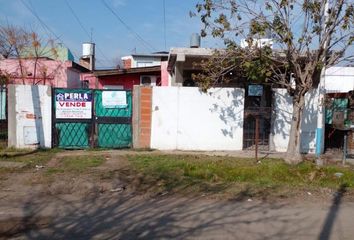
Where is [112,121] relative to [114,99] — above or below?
below

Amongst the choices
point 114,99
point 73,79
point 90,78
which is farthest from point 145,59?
point 114,99

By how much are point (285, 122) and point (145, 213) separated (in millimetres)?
8539

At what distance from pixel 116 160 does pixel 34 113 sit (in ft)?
11.3

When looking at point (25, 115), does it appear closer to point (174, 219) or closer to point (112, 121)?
point (112, 121)

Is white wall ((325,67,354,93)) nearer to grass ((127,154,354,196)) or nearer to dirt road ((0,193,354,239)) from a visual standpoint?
grass ((127,154,354,196))

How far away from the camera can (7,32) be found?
26156mm

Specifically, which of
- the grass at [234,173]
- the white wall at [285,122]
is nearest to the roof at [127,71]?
the white wall at [285,122]

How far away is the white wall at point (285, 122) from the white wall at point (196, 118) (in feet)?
3.65

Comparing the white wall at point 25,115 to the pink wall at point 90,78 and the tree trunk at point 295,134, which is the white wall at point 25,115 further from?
the pink wall at point 90,78

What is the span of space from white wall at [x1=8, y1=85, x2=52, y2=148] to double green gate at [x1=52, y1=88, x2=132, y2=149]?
0.48 m

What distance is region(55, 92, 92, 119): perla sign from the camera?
14.0 metres

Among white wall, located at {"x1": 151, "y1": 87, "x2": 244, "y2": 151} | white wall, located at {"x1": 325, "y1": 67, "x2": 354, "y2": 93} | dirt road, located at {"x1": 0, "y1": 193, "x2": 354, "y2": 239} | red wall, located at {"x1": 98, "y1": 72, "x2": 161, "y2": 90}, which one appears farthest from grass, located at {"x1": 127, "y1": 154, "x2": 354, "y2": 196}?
white wall, located at {"x1": 325, "y1": 67, "x2": 354, "y2": 93}

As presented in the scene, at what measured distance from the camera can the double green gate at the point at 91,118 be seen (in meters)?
14.0

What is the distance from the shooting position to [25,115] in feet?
45.4
